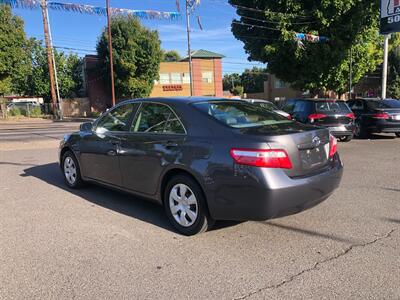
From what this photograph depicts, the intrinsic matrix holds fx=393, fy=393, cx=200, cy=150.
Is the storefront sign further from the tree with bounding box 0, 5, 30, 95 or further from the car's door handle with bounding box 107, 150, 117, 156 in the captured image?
the tree with bounding box 0, 5, 30, 95

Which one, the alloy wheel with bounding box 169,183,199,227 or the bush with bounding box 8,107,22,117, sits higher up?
the alloy wheel with bounding box 169,183,199,227

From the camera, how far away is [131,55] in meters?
40.1

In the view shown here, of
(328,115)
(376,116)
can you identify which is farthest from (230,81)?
(328,115)

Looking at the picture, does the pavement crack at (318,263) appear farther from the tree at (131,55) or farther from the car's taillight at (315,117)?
the tree at (131,55)

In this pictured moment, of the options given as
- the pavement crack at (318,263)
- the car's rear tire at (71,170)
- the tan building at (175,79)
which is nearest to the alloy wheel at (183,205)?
Result: the pavement crack at (318,263)

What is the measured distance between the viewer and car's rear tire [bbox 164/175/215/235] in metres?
4.19

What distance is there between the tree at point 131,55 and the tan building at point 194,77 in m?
6.64

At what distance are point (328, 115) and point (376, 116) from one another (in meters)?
2.42

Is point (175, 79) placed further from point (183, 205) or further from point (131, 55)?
point (183, 205)

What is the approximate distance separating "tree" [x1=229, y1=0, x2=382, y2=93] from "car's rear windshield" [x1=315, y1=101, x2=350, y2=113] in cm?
956

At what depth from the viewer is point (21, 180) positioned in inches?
291

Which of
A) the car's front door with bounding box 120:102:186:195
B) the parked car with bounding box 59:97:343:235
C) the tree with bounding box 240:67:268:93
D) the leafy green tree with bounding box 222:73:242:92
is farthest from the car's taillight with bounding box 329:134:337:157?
the leafy green tree with bounding box 222:73:242:92

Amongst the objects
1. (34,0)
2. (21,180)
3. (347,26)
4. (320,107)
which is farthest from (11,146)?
(347,26)

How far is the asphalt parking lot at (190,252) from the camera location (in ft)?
10.5
